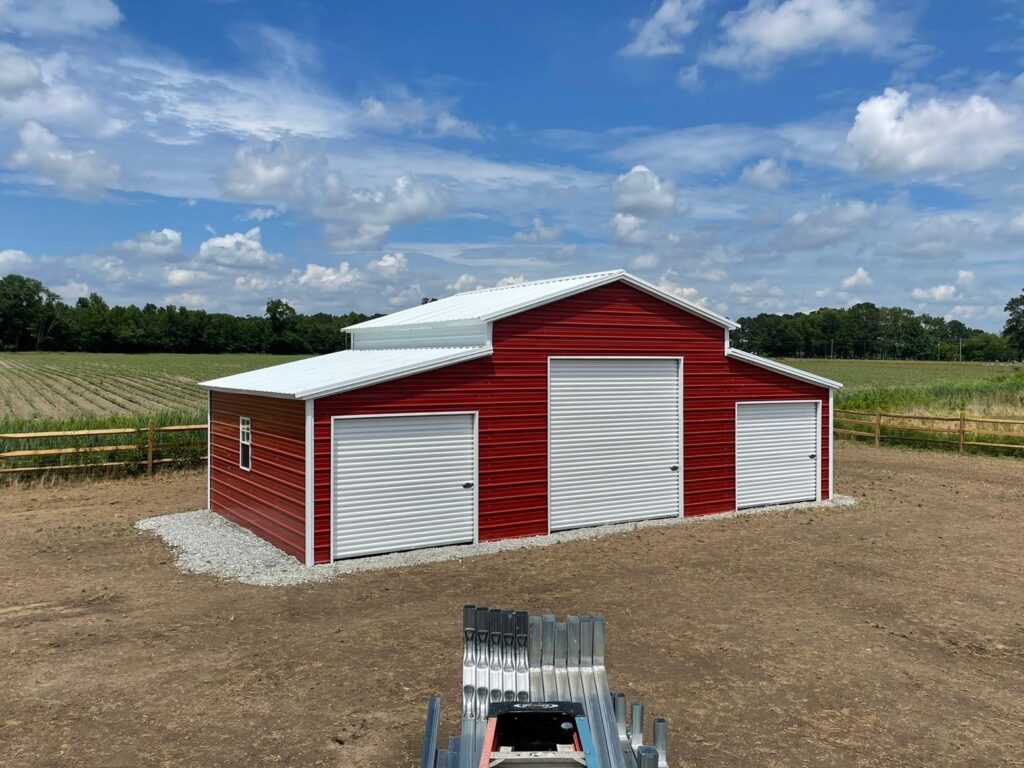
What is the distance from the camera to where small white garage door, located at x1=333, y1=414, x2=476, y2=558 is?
11.4 meters

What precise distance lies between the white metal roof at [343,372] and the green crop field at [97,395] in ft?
25.2

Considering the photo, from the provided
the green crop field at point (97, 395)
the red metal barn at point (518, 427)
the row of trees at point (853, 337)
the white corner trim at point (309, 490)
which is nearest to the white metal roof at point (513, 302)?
the red metal barn at point (518, 427)

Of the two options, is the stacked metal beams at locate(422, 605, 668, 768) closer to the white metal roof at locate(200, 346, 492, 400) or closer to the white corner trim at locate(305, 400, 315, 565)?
the white corner trim at locate(305, 400, 315, 565)

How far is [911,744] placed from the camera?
6.02 m

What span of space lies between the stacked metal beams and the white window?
9.03m

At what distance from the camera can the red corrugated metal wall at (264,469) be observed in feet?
37.8

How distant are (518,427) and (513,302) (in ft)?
7.82

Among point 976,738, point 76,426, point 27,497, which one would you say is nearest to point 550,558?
point 976,738

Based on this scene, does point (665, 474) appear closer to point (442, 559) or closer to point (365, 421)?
point (442, 559)

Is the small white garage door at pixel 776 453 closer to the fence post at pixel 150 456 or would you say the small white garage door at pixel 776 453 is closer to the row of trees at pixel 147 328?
the fence post at pixel 150 456

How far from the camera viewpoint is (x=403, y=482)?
39.0 ft

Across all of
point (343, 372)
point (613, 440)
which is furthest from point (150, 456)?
point (613, 440)

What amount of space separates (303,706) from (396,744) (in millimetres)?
1155

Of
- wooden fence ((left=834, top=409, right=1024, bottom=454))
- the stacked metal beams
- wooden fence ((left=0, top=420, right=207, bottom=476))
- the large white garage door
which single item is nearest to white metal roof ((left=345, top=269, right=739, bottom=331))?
the large white garage door
